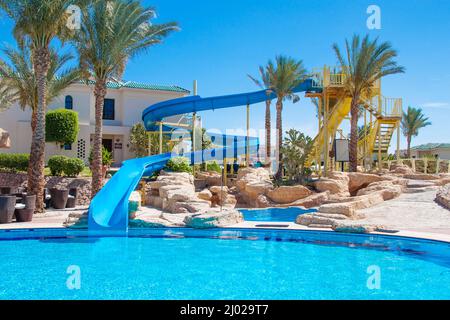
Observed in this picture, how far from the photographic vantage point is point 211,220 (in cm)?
1147

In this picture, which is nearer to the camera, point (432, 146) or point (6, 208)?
Result: point (6, 208)

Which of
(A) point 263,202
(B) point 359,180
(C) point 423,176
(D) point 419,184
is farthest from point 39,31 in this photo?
(C) point 423,176

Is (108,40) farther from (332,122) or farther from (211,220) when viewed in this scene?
(332,122)

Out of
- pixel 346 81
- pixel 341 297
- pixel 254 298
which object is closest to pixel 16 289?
pixel 254 298

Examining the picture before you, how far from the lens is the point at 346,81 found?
75.2 ft

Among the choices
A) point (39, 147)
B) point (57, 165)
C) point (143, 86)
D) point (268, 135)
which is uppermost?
point (143, 86)

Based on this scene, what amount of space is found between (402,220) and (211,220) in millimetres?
5499

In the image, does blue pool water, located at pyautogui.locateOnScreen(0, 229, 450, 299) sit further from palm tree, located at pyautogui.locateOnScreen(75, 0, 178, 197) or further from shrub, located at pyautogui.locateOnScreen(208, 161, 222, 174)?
shrub, located at pyautogui.locateOnScreen(208, 161, 222, 174)

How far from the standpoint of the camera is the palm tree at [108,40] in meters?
15.1

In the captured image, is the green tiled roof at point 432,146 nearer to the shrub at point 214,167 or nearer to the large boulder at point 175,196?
the shrub at point 214,167

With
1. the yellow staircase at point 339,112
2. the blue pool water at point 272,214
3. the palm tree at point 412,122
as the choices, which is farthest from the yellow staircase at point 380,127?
the palm tree at point 412,122

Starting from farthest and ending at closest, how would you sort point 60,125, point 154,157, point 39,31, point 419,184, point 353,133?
point 60,125
point 353,133
point 419,184
point 154,157
point 39,31

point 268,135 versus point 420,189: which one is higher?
point 268,135

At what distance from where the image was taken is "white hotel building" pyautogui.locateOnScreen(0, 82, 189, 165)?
28.5 meters
